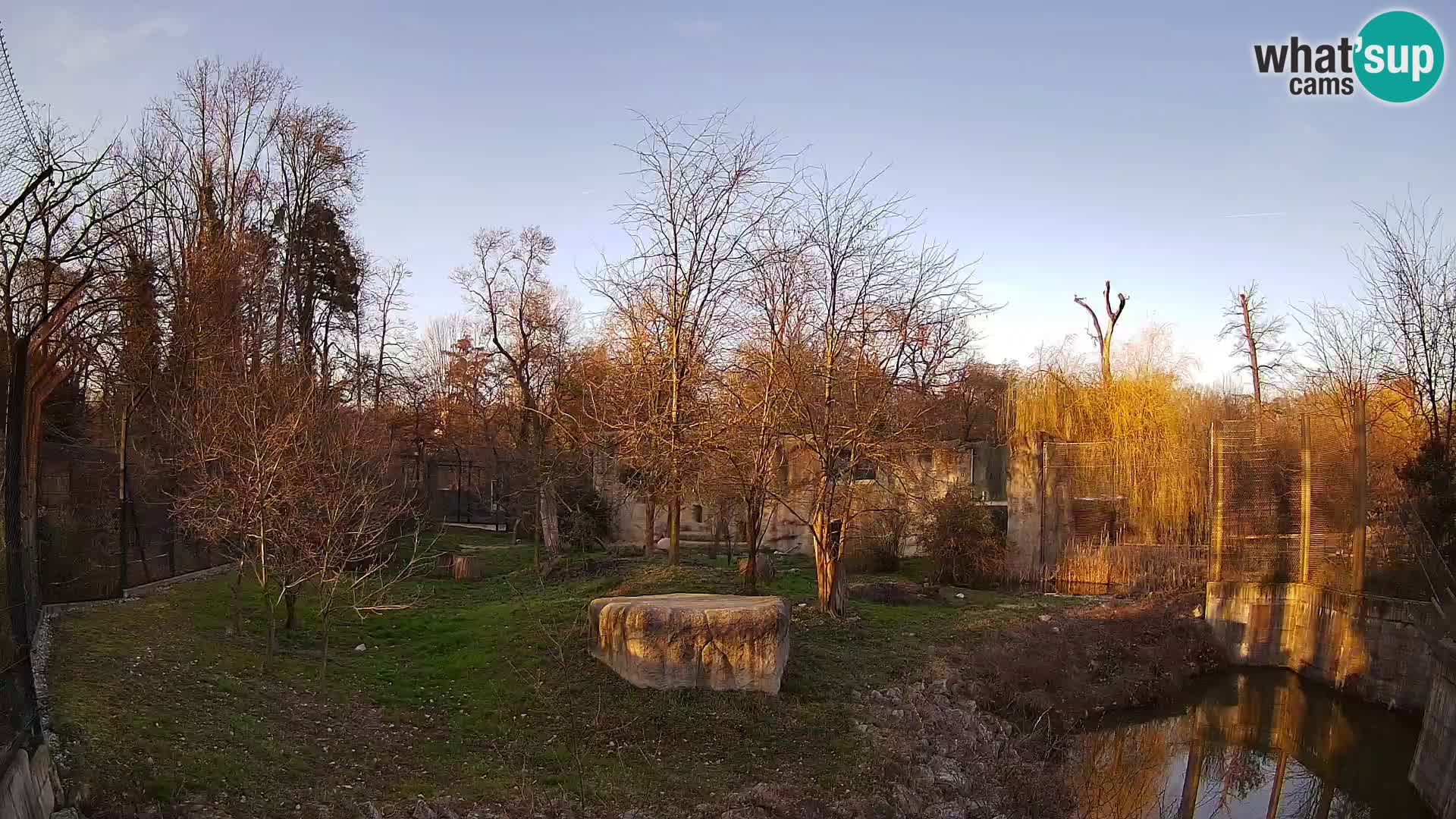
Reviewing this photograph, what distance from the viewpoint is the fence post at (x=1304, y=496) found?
56.9 ft

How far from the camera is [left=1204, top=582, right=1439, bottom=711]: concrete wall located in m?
14.2

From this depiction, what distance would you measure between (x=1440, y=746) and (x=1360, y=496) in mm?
6075

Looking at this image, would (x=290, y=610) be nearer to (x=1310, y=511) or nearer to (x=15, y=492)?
(x=15, y=492)

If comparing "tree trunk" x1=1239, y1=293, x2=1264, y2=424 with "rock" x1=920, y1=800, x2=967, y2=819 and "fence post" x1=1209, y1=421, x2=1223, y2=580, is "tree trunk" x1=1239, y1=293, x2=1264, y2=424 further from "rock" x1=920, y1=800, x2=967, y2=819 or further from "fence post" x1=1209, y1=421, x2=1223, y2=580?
"rock" x1=920, y1=800, x2=967, y2=819

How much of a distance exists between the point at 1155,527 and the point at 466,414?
91.8 feet

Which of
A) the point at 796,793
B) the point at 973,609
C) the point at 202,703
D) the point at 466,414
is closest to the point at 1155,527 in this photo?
the point at 973,609

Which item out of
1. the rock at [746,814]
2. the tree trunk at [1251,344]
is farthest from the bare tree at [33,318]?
the tree trunk at [1251,344]

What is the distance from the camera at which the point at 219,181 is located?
25.2 metres

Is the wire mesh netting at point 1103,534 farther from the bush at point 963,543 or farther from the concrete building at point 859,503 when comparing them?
the concrete building at point 859,503

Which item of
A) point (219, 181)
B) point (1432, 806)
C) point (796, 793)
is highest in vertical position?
point (219, 181)

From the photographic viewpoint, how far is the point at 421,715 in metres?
9.96

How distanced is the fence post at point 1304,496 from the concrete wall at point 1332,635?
15.3 inches

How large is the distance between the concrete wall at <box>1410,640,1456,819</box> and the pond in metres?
0.39

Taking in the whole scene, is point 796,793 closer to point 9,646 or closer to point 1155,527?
point 9,646
